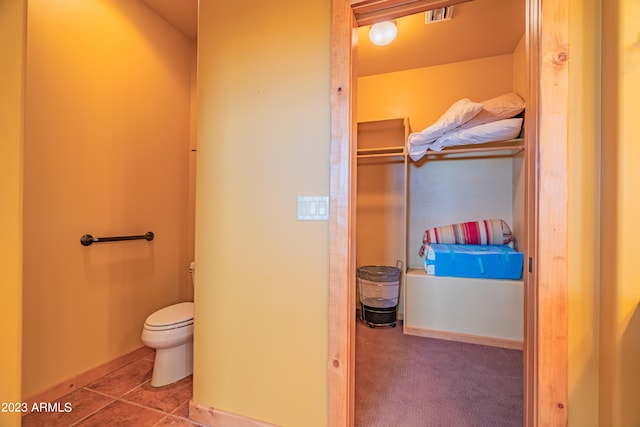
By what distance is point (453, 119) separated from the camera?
7.88 feet

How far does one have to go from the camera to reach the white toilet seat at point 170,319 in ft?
5.84

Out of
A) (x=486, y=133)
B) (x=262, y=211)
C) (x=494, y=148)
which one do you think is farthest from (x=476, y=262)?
(x=262, y=211)

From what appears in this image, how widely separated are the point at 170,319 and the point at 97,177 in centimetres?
112

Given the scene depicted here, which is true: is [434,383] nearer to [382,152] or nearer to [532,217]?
[532,217]

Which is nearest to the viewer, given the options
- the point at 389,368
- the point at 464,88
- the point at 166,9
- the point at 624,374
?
the point at 624,374

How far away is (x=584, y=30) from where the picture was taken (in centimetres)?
101

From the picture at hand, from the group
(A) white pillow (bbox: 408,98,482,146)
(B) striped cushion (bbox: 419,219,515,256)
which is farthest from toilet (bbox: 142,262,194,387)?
(A) white pillow (bbox: 408,98,482,146)

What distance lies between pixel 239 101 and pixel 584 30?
4.81 ft

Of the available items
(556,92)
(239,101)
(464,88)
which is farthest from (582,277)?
(464,88)

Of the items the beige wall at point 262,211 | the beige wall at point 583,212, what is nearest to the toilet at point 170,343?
the beige wall at point 262,211

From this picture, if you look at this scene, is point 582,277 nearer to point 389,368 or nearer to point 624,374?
point 624,374

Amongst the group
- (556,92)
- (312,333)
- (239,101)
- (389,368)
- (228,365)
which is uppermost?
(239,101)

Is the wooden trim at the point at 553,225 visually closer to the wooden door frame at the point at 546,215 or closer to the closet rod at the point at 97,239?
the wooden door frame at the point at 546,215

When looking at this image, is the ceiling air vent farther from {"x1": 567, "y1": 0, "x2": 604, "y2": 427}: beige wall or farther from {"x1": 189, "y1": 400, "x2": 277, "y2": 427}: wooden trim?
{"x1": 189, "y1": 400, "x2": 277, "y2": 427}: wooden trim
